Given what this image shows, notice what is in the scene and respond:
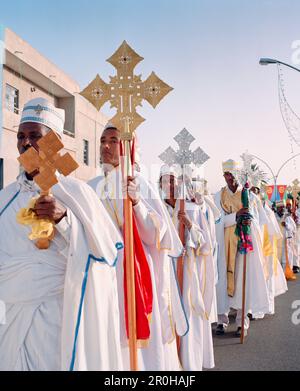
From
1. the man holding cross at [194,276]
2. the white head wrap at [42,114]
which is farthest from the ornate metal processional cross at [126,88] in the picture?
the man holding cross at [194,276]

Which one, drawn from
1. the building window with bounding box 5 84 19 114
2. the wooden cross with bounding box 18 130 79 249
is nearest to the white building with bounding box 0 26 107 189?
the building window with bounding box 5 84 19 114

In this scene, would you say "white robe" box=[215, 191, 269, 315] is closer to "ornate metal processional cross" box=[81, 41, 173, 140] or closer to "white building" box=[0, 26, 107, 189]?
"ornate metal processional cross" box=[81, 41, 173, 140]

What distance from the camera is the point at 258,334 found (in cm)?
752

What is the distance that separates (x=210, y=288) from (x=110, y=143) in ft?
8.56

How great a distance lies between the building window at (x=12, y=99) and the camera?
67.4 feet

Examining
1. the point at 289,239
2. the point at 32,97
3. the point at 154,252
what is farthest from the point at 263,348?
the point at 32,97

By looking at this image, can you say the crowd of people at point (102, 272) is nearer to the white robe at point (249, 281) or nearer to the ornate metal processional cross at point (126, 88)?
the white robe at point (249, 281)

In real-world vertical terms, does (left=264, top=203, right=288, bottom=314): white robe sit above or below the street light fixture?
below

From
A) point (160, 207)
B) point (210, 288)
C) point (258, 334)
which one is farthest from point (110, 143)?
point (258, 334)

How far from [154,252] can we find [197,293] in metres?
1.50

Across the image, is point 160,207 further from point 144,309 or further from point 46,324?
point 46,324

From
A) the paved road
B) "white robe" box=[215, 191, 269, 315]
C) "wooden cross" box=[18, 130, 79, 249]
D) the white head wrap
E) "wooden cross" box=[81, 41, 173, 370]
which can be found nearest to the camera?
"wooden cross" box=[18, 130, 79, 249]

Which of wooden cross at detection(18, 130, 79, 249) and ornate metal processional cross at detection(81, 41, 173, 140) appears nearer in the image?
wooden cross at detection(18, 130, 79, 249)

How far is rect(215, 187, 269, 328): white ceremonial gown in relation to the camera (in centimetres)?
791
